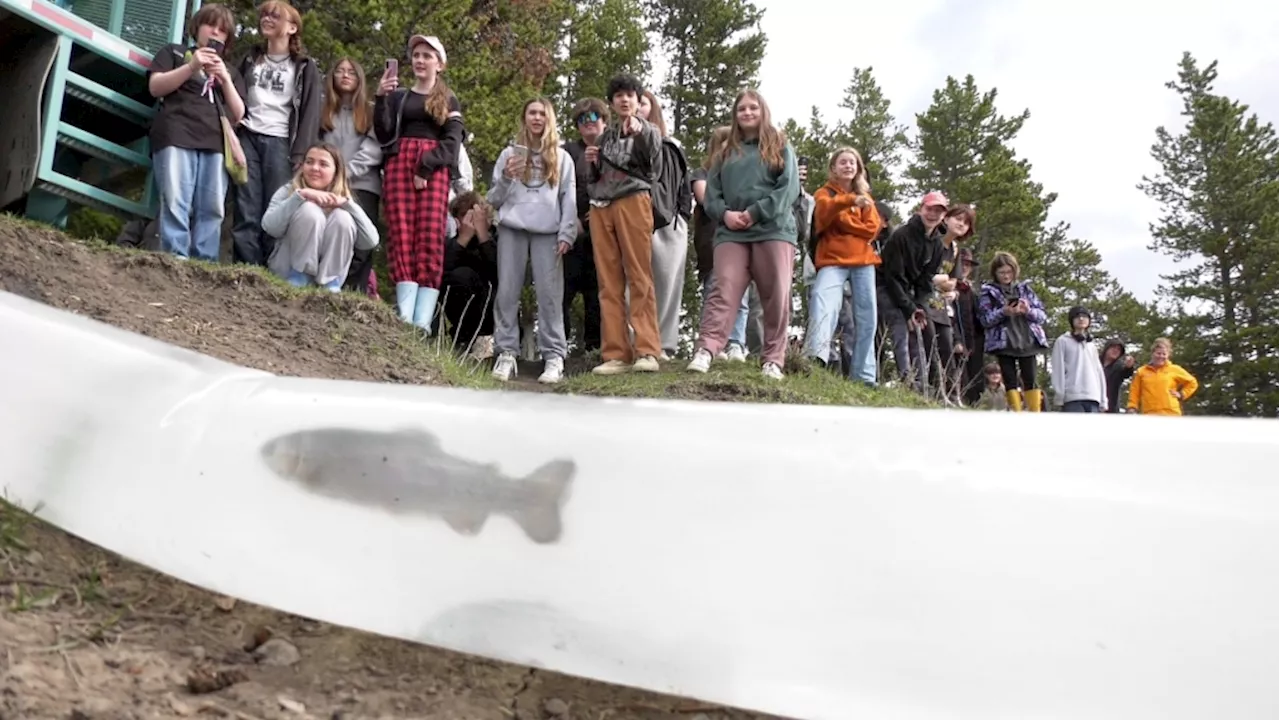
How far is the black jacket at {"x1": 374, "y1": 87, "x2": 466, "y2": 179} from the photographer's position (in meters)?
4.91

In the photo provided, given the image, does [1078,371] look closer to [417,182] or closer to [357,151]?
[417,182]

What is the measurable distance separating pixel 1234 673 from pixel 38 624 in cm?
173

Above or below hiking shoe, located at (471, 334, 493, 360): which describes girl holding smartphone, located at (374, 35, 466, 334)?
above

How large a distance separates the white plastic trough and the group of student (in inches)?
122

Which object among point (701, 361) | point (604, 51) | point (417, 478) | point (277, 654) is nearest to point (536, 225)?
point (701, 361)

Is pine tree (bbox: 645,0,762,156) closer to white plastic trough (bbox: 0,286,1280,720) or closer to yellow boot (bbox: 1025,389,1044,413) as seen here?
yellow boot (bbox: 1025,389,1044,413)

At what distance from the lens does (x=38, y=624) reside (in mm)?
1443

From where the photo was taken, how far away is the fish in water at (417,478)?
146cm

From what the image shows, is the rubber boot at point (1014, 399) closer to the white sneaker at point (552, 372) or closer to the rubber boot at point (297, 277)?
the white sneaker at point (552, 372)

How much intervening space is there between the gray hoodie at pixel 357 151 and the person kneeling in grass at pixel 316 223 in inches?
11.9

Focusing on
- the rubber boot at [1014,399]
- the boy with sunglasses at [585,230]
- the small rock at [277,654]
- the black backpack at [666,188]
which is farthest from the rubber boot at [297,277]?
the rubber boot at [1014,399]

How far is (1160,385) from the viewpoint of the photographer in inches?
327

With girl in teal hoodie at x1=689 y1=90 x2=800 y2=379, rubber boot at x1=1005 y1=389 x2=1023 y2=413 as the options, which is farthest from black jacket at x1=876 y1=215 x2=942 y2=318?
girl in teal hoodie at x1=689 y1=90 x2=800 y2=379

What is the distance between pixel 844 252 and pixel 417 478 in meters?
4.36
